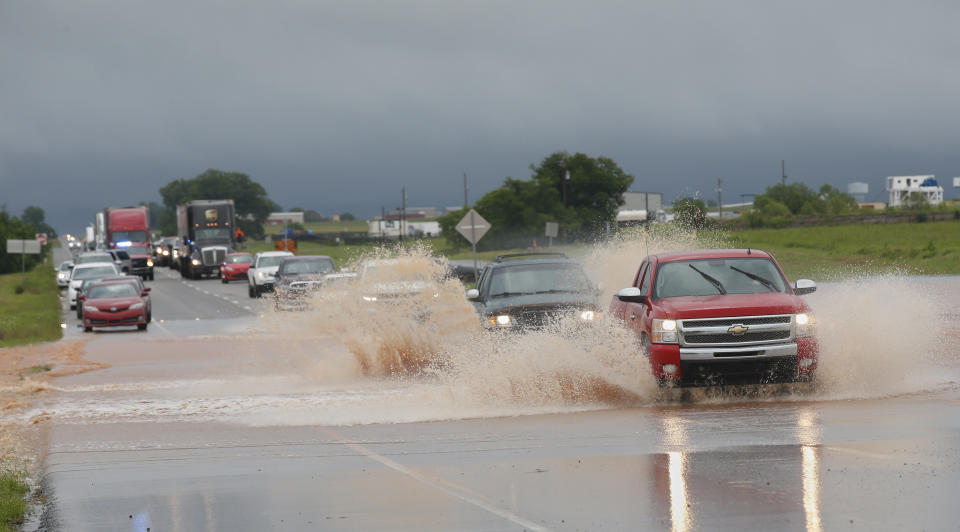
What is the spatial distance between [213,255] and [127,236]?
806cm

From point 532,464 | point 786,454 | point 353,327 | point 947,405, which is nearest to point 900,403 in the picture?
point 947,405

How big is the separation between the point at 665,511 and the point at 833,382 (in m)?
7.26

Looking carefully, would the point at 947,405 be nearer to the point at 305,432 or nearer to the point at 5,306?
the point at 305,432

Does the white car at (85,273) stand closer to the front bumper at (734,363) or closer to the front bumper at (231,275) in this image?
the front bumper at (231,275)

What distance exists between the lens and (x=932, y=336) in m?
16.5

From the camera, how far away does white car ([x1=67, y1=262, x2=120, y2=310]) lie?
1869 inches

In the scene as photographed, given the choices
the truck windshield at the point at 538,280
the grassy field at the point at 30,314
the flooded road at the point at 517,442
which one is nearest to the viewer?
the flooded road at the point at 517,442

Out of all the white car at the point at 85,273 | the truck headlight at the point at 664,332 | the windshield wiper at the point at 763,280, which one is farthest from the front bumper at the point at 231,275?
the truck headlight at the point at 664,332

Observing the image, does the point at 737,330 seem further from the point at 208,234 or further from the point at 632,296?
the point at 208,234

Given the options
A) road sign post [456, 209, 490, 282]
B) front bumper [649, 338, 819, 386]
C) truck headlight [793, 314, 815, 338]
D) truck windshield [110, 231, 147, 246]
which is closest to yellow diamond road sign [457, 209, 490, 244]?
road sign post [456, 209, 490, 282]

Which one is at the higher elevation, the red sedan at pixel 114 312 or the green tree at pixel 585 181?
the green tree at pixel 585 181

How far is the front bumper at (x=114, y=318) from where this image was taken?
34938mm

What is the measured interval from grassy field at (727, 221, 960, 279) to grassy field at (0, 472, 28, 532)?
114ft

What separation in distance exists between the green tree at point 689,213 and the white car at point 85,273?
27.2 m
